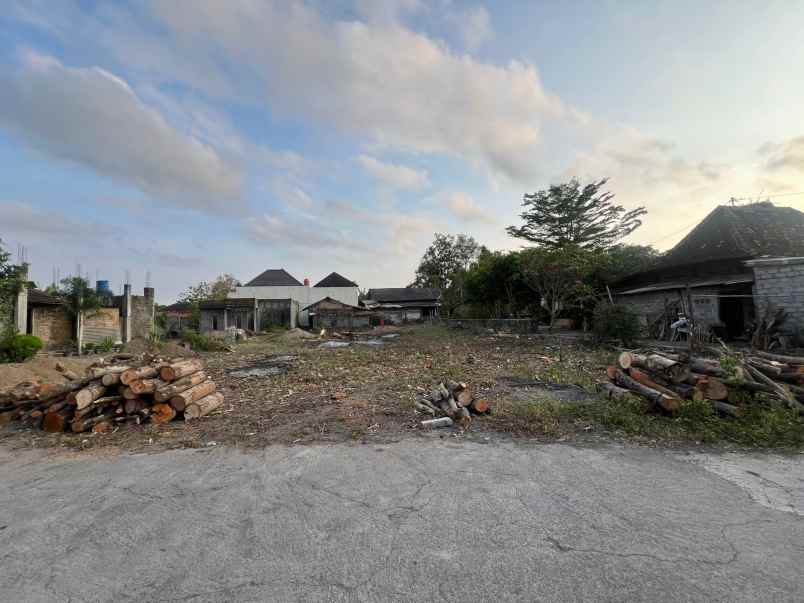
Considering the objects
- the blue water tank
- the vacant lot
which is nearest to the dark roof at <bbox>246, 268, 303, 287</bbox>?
the blue water tank

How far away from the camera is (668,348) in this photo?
12562 mm

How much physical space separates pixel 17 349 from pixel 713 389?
721 inches

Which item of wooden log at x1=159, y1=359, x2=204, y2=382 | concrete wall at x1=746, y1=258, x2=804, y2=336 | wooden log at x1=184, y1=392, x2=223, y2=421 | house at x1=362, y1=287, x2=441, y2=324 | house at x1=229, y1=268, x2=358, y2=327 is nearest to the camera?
wooden log at x1=184, y1=392, x2=223, y2=421

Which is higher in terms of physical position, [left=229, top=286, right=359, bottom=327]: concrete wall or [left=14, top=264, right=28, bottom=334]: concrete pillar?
[left=229, top=286, right=359, bottom=327]: concrete wall

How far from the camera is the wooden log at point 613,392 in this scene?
19.7ft

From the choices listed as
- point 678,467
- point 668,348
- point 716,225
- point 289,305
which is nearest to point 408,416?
point 678,467

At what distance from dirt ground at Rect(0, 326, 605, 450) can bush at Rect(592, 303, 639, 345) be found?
2.39m

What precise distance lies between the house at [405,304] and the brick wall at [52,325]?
31087mm

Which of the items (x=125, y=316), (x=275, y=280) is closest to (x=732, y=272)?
(x=125, y=316)

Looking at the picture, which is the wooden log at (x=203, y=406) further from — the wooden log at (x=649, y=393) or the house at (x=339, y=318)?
the house at (x=339, y=318)

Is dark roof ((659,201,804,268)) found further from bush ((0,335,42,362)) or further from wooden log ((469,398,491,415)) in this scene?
bush ((0,335,42,362))

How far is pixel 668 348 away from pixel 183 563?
14.3 metres

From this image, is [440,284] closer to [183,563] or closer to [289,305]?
[289,305]

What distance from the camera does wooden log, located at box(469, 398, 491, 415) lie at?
18.8 feet
